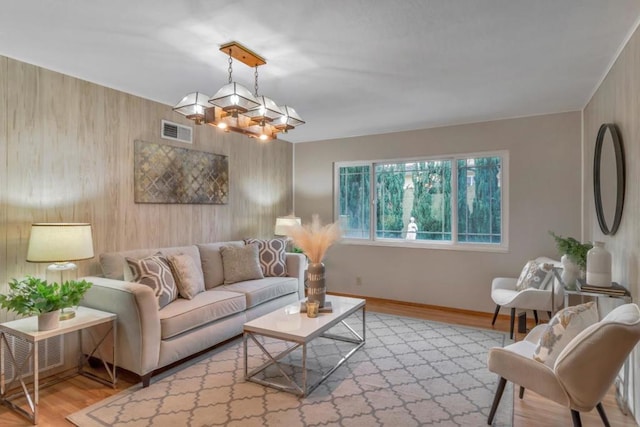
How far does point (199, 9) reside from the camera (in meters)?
1.95

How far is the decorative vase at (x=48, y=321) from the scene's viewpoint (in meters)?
2.26

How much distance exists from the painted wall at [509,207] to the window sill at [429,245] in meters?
0.04

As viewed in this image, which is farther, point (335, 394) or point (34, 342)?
point (335, 394)

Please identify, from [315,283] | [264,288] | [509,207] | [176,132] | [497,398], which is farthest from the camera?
[509,207]

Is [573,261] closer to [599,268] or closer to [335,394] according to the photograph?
[599,268]

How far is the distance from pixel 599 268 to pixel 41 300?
3.75 metres

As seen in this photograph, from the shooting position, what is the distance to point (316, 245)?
2922mm

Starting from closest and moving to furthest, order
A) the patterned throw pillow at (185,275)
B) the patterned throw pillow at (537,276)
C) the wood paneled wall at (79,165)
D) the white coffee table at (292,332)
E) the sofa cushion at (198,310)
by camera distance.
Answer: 1. the white coffee table at (292,332)
2. the wood paneled wall at (79,165)
3. the sofa cushion at (198,310)
4. the patterned throw pillow at (185,275)
5. the patterned throw pillow at (537,276)

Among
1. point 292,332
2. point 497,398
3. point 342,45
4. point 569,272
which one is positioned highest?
point 342,45

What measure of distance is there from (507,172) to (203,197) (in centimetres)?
362

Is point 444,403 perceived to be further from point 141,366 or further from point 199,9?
point 199,9

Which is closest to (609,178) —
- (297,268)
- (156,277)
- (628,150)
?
(628,150)

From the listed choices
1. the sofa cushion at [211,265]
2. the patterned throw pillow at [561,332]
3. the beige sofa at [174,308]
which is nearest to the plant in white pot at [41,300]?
the beige sofa at [174,308]

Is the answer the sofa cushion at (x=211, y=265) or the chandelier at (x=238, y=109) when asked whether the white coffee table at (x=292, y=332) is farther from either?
the chandelier at (x=238, y=109)
